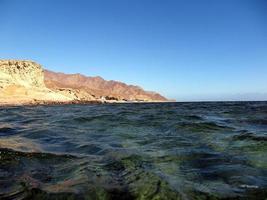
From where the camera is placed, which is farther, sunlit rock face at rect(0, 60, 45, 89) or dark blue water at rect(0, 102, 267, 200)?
sunlit rock face at rect(0, 60, 45, 89)

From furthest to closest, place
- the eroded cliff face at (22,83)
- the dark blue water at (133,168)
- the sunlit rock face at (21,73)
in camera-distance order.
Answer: the sunlit rock face at (21,73) → the eroded cliff face at (22,83) → the dark blue water at (133,168)

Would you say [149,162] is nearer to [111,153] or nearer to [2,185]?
[111,153]

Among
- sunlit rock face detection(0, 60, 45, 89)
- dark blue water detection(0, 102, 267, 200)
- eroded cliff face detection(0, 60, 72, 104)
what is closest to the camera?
dark blue water detection(0, 102, 267, 200)

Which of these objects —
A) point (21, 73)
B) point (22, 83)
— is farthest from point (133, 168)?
point (21, 73)

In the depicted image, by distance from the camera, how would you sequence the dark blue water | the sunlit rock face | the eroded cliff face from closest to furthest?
the dark blue water
the eroded cliff face
the sunlit rock face

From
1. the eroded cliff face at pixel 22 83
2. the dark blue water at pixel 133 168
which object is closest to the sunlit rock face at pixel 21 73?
the eroded cliff face at pixel 22 83

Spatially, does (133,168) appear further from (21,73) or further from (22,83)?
(21,73)

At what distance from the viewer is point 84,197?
13.8 ft

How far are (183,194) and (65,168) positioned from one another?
7.67 feet

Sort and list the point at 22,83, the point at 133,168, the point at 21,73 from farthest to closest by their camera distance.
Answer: the point at 21,73 < the point at 22,83 < the point at 133,168

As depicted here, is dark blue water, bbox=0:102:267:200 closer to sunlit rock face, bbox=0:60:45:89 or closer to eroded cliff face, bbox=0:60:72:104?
eroded cliff face, bbox=0:60:72:104

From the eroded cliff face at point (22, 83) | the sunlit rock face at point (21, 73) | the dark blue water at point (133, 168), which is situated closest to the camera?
the dark blue water at point (133, 168)

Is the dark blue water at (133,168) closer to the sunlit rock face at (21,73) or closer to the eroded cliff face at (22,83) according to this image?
the eroded cliff face at (22,83)

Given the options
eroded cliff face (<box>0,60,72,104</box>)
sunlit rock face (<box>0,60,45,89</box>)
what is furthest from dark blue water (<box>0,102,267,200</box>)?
sunlit rock face (<box>0,60,45,89</box>)
